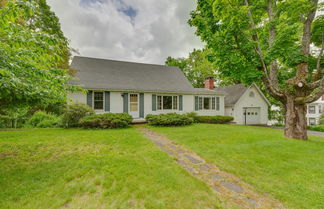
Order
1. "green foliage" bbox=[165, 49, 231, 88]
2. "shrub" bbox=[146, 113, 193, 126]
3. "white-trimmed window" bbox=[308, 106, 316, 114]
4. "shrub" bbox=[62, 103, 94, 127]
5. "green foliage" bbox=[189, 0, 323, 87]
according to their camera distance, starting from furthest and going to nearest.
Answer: "green foliage" bbox=[165, 49, 231, 88], "white-trimmed window" bbox=[308, 106, 316, 114], "shrub" bbox=[146, 113, 193, 126], "shrub" bbox=[62, 103, 94, 127], "green foliage" bbox=[189, 0, 323, 87]

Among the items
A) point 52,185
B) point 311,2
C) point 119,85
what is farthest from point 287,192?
point 119,85

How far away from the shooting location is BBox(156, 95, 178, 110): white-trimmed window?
41.8ft

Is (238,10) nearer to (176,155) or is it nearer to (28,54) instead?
(176,155)

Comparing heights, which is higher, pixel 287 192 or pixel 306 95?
pixel 306 95

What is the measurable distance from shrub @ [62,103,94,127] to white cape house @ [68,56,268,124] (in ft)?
4.22

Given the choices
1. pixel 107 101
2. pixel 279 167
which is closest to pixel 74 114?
pixel 107 101

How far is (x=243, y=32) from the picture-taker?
651 cm

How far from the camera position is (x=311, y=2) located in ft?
20.8

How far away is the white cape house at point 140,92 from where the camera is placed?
35.6ft

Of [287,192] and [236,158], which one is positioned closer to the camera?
[287,192]

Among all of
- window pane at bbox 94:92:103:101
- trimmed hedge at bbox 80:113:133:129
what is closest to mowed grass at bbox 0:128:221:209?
trimmed hedge at bbox 80:113:133:129

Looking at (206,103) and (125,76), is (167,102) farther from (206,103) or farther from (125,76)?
(125,76)

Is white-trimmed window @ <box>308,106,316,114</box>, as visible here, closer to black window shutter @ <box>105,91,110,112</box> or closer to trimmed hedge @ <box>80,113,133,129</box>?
trimmed hedge @ <box>80,113,133,129</box>

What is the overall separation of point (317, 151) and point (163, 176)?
6.12 m
